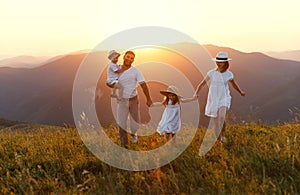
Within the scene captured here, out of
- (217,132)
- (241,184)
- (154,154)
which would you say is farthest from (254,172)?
(217,132)

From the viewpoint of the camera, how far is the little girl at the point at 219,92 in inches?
341

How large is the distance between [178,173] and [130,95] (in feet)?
13.4

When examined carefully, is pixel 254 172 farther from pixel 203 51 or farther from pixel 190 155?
pixel 203 51

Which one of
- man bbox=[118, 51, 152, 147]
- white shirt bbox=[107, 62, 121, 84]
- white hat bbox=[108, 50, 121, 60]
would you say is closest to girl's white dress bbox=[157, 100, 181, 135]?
man bbox=[118, 51, 152, 147]

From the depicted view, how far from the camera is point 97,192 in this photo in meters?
4.95

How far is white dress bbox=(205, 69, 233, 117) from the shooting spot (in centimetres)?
873

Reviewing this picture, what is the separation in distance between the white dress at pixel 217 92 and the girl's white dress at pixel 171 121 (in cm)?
71

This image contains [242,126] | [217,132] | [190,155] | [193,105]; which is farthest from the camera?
[242,126]

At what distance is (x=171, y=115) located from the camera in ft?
28.7

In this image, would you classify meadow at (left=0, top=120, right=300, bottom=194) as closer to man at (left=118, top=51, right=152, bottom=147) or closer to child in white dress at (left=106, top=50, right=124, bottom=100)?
man at (left=118, top=51, right=152, bottom=147)

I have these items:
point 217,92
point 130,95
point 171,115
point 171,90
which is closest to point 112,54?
point 130,95

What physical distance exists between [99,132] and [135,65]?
1944 mm

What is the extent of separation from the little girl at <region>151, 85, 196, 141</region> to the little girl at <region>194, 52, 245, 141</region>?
0.48m

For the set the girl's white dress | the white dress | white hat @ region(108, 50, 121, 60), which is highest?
white hat @ region(108, 50, 121, 60)
